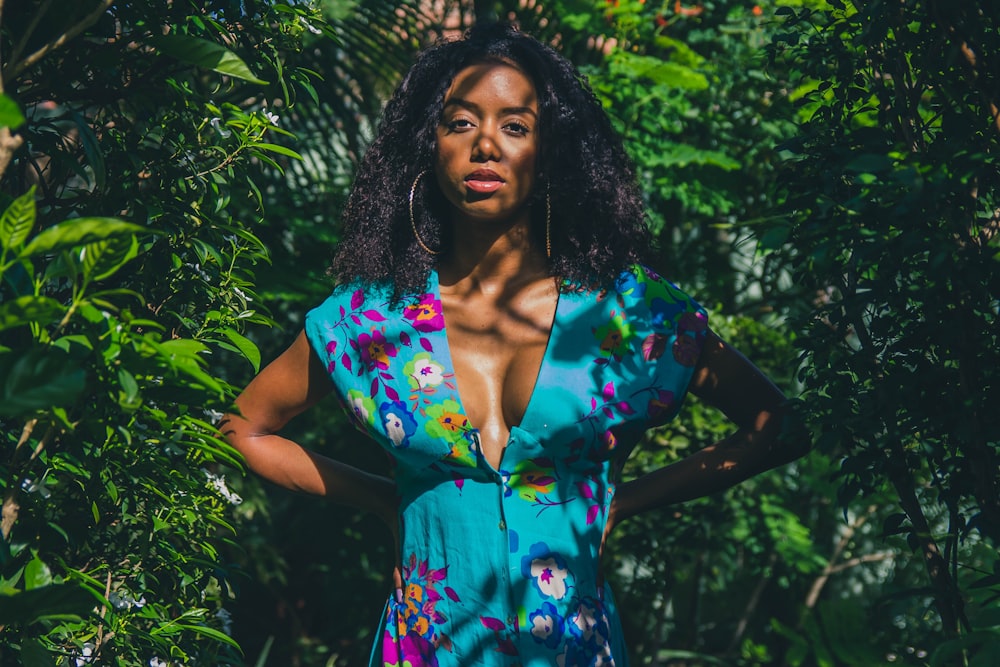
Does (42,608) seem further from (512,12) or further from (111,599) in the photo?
(512,12)

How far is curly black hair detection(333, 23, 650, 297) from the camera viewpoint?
7.42 feet

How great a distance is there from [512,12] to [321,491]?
8.74ft

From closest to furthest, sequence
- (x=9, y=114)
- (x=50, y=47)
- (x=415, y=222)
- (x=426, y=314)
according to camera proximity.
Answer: (x=9, y=114)
(x=50, y=47)
(x=426, y=314)
(x=415, y=222)

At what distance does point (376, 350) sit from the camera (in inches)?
85.8

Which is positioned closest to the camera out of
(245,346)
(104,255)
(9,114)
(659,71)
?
(9,114)

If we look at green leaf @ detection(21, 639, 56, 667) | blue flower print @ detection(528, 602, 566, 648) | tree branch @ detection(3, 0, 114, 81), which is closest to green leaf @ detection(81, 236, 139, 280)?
tree branch @ detection(3, 0, 114, 81)

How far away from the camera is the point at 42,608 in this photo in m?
1.38

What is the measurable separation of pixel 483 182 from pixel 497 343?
1.03 feet

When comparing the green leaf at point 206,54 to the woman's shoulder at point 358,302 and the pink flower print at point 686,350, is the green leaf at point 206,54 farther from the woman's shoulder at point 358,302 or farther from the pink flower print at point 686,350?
the pink flower print at point 686,350

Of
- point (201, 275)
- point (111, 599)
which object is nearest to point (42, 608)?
point (111, 599)

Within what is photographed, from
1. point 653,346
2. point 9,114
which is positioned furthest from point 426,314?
point 9,114

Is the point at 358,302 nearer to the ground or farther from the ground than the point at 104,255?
farther from the ground

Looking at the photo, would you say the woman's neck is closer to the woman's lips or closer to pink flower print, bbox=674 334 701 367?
the woman's lips

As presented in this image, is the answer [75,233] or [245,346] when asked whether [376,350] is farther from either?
[75,233]
